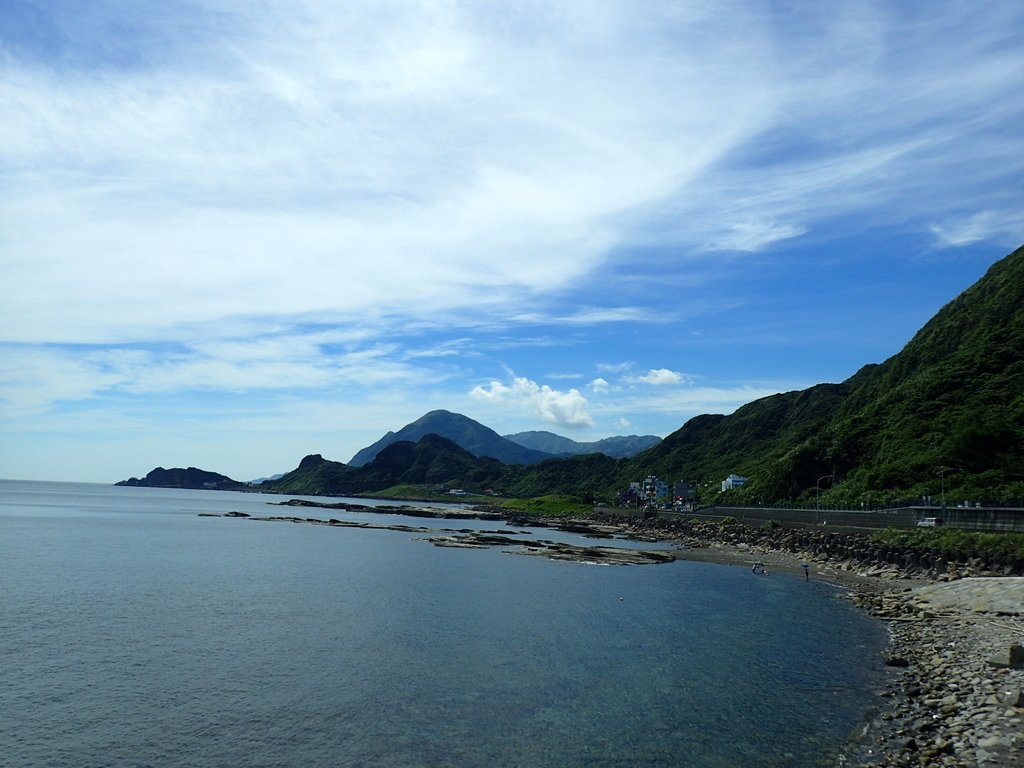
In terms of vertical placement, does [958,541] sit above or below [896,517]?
below

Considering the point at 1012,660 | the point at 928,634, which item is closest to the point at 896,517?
the point at 928,634

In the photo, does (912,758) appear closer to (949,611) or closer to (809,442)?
(949,611)

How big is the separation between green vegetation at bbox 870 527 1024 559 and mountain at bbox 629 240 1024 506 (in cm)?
2420

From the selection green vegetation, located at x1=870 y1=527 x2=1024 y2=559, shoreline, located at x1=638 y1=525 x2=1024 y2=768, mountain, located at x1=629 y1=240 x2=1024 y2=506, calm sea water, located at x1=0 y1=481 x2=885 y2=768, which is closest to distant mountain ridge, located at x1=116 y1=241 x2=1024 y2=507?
mountain, located at x1=629 y1=240 x2=1024 y2=506

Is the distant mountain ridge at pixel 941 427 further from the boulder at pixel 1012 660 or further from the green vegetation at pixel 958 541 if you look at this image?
the boulder at pixel 1012 660

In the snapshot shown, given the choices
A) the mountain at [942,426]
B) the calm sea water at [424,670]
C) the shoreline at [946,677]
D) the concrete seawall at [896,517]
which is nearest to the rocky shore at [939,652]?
the shoreline at [946,677]

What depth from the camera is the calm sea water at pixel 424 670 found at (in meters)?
23.4

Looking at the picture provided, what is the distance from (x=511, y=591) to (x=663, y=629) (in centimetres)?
1757

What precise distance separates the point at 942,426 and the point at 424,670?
10488 cm

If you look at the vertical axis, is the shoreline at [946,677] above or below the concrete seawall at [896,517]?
below

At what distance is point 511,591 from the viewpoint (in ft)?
187

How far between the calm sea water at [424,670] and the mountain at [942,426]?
48.0 m

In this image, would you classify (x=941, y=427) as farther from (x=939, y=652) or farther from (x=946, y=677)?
(x=946, y=677)

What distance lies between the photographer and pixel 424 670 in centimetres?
3262
